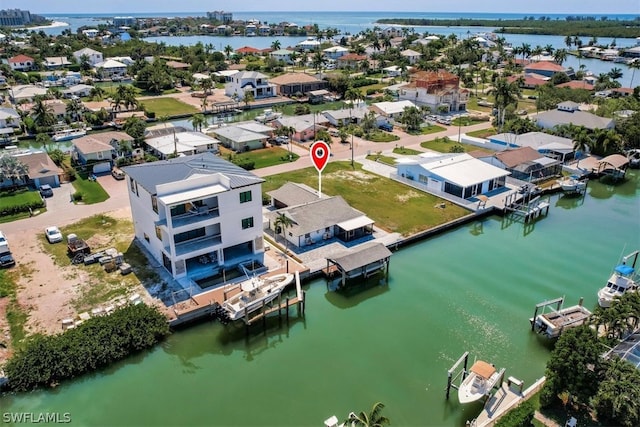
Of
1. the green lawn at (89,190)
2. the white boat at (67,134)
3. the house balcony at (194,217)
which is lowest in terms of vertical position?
the green lawn at (89,190)

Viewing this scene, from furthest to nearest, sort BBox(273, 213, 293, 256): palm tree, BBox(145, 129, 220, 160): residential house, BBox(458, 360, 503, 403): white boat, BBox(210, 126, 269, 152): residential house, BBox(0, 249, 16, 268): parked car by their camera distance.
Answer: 1. BBox(210, 126, 269, 152): residential house
2. BBox(145, 129, 220, 160): residential house
3. BBox(273, 213, 293, 256): palm tree
4. BBox(0, 249, 16, 268): parked car
5. BBox(458, 360, 503, 403): white boat

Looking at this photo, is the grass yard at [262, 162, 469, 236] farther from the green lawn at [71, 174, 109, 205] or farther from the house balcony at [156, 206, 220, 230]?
the green lawn at [71, 174, 109, 205]

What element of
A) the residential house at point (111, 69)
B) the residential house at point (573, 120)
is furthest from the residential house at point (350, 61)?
the residential house at point (573, 120)

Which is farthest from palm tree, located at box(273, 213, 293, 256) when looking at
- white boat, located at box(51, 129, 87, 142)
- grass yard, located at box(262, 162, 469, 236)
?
white boat, located at box(51, 129, 87, 142)

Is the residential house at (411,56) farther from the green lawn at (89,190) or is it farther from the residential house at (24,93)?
the green lawn at (89,190)

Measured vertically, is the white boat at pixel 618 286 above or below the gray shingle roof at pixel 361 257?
below

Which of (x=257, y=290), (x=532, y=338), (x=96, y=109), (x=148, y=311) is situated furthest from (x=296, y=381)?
(x=96, y=109)
